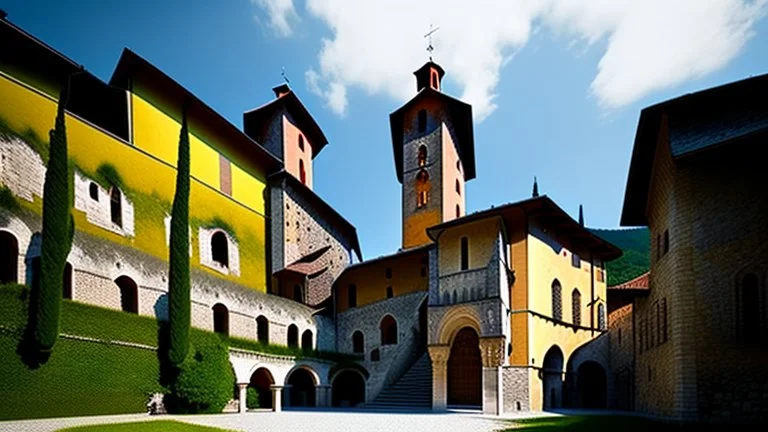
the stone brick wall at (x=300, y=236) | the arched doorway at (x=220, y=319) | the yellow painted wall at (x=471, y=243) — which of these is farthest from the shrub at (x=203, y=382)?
the yellow painted wall at (x=471, y=243)

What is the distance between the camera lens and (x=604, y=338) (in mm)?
27766

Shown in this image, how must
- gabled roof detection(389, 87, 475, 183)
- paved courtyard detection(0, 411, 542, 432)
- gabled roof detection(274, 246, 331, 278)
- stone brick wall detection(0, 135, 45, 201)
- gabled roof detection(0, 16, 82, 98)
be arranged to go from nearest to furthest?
paved courtyard detection(0, 411, 542, 432) < stone brick wall detection(0, 135, 45, 201) < gabled roof detection(0, 16, 82, 98) < gabled roof detection(274, 246, 331, 278) < gabled roof detection(389, 87, 475, 183)

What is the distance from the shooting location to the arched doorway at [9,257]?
16969 millimetres

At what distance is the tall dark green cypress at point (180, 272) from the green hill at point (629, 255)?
39.9 m

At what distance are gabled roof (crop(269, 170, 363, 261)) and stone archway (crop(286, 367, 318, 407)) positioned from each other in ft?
38.5

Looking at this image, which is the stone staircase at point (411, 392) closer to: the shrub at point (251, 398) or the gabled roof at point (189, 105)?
the shrub at point (251, 398)

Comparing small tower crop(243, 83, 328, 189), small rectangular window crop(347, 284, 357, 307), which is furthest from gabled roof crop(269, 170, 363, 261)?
small rectangular window crop(347, 284, 357, 307)

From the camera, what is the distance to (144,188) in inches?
950

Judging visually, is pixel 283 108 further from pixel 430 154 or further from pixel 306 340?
pixel 306 340

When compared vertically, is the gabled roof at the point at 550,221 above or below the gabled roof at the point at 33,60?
below

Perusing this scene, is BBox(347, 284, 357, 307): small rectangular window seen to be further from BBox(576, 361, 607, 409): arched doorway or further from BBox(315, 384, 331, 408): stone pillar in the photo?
BBox(576, 361, 607, 409): arched doorway

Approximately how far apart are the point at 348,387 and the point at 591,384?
46.2ft

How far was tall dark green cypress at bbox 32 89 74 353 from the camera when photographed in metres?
16.5

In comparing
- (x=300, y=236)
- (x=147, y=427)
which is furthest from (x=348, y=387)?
(x=147, y=427)
